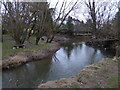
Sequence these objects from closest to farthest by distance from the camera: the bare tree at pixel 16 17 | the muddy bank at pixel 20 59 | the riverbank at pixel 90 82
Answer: the riverbank at pixel 90 82 < the muddy bank at pixel 20 59 < the bare tree at pixel 16 17

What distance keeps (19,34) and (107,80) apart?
11577 millimetres

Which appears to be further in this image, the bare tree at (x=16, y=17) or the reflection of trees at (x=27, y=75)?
the bare tree at (x=16, y=17)

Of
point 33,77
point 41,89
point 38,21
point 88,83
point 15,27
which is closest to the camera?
point 41,89

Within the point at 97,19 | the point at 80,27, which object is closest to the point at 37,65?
the point at 97,19

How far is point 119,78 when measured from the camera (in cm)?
700

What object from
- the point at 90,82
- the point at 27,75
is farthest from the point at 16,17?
the point at 90,82

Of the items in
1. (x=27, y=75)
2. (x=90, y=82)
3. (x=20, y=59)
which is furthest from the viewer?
(x=20, y=59)

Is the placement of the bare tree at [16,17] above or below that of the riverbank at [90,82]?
above

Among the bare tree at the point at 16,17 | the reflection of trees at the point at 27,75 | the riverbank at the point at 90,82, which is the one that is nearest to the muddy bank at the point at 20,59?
the reflection of trees at the point at 27,75

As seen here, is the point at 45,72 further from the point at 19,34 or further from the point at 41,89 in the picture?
the point at 19,34

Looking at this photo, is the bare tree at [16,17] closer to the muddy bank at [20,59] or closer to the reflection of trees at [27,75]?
the muddy bank at [20,59]

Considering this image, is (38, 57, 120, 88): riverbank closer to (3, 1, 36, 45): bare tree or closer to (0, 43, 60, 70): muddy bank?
(0, 43, 60, 70): muddy bank

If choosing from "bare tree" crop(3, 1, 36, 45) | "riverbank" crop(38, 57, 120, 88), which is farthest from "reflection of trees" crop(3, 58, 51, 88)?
"bare tree" crop(3, 1, 36, 45)

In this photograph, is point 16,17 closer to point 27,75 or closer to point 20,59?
point 20,59
